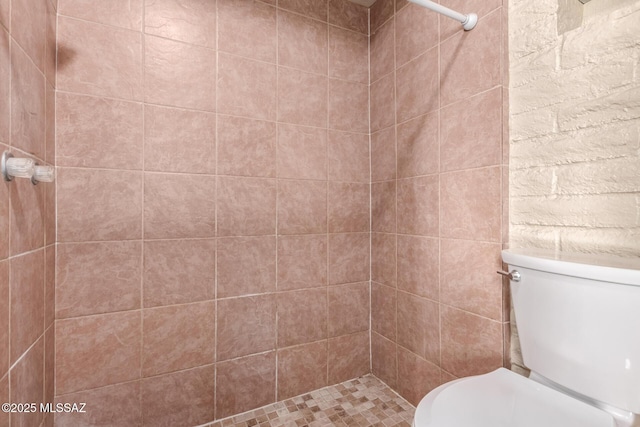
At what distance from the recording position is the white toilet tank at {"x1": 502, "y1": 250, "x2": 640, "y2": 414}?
2.40 feet

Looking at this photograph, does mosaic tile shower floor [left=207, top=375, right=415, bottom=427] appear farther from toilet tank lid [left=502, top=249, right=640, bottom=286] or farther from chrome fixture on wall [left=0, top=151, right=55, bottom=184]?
chrome fixture on wall [left=0, top=151, right=55, bottom=184]

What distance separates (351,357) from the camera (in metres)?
1.71

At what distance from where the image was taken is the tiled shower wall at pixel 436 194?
1136 millimetres

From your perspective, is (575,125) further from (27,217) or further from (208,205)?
(27,217)

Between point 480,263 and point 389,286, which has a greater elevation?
point 480,263

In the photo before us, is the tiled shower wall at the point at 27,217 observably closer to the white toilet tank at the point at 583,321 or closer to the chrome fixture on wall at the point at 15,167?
the chrome fixture on wall at the point at 15,167

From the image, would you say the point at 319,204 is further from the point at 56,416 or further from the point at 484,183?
the point at 56,416

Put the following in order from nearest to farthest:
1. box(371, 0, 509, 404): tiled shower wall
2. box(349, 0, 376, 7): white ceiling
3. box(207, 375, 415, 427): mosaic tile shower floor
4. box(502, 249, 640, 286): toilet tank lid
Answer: box(502, 249, 640, 286): toilet tank lid < box(371, 0, 509, 404): tiled shower wall < box(207, 375, 415, 427): mosaic tile shower floor < box(349, 0, 376, 7): white ceiling

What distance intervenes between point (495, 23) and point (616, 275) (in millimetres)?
907

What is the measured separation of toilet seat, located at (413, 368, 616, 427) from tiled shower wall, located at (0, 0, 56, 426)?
3.41ft

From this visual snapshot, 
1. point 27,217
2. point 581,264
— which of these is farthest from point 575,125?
point 27,217

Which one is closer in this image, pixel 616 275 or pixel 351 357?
pixel 616 275

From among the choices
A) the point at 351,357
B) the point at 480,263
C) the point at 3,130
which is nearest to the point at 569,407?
the point at 480,263

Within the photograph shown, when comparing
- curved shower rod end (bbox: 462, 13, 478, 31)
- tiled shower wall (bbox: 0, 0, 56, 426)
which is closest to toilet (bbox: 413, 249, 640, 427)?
curved shower rod end (bbox: 462, 13, 478, 31)
